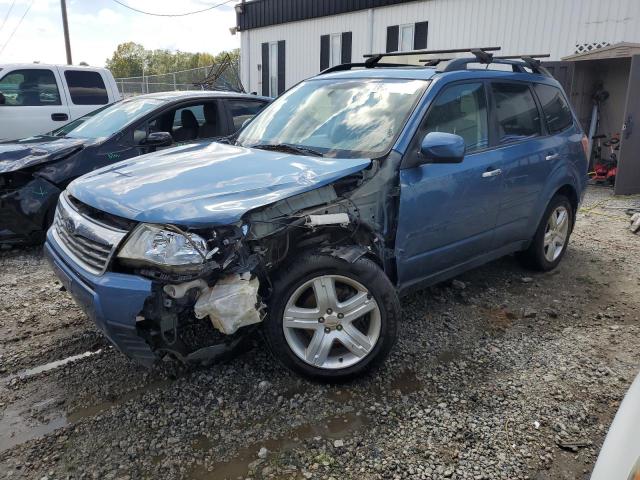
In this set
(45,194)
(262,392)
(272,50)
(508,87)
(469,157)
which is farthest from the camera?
(272,50)

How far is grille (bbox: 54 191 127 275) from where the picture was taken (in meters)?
2.67

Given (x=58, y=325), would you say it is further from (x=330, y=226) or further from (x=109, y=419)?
(x=330, y=226)

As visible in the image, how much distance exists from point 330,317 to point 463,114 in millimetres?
1894

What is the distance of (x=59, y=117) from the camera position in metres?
8.27

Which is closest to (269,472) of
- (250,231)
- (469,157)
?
(250,231)

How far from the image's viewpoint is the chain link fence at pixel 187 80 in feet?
72.6

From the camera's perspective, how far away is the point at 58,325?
12.5 feet

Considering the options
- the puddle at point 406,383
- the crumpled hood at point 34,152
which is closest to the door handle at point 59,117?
the crumpled hood at point 34,152

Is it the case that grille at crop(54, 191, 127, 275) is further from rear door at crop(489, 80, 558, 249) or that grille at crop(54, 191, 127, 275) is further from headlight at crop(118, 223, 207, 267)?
rear door at crop(489, 80, 558, 249)

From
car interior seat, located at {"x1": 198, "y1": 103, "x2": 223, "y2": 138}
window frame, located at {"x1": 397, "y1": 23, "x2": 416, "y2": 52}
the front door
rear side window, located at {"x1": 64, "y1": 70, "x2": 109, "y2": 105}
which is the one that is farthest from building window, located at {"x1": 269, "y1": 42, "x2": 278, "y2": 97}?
the front door

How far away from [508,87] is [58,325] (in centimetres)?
392

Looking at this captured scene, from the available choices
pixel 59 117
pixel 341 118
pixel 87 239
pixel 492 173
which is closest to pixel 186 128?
pixel 341 118

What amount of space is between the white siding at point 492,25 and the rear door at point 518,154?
671 cm

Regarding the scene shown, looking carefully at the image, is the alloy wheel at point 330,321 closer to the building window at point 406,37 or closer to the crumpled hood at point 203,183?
the crumpled hood at point 203,183
